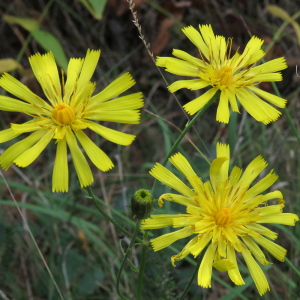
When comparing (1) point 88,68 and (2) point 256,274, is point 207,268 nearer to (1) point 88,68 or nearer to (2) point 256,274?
(2) point 256,274

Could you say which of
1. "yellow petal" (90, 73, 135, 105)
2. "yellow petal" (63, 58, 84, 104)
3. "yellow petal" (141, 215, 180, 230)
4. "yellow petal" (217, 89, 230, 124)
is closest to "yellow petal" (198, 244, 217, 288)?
"yellow petal" (141, 215, 180, 230)

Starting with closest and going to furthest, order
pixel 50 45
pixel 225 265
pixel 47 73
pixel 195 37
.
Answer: pixel 225 265 < pixel 47 73 < pixel 195 37 < pixel 50 45

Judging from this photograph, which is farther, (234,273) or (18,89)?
(18,89)

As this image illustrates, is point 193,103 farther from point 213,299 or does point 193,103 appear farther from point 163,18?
point 163,18

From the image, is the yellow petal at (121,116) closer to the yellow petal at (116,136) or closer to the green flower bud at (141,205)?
the yellow petal at (116,136)

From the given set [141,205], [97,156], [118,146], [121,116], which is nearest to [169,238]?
[141,205]

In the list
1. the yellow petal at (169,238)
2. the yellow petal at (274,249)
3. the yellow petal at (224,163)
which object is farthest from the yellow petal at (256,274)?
the yellow petal at (224,163)

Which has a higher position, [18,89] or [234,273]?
[18,89]
